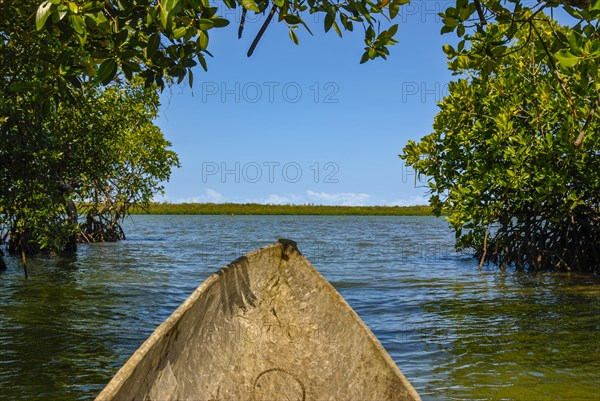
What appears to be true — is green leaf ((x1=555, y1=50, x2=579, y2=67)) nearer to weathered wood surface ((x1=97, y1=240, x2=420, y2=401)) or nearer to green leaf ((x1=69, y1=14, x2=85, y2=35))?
weathered wood surface ((x1=97, y1=240, x2=420, y2=401))

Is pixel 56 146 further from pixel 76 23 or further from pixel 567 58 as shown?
pixel 567 58

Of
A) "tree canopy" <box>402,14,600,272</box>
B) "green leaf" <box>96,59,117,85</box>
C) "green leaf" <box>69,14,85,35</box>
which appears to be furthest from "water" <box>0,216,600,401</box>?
"green leaf" <box>69,14,85,35</box>

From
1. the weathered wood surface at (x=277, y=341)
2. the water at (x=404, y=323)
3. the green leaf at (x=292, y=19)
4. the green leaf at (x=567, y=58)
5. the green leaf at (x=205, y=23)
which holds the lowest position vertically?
the water at (x=404, y=323)

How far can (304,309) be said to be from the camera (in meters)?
4.84

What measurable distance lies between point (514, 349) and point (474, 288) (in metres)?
6.14

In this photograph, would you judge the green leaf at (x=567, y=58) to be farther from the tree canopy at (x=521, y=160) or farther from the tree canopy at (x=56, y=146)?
the tree canopy at (x=521, y=160)

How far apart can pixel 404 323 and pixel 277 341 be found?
608cm

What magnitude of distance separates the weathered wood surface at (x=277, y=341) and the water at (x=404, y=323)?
2.21 meters

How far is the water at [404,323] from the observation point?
6957mm

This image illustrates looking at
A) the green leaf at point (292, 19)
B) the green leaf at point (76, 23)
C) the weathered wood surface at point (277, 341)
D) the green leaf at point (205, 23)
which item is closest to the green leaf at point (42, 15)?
the green leaf at point (76, 23)

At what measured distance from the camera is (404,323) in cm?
1046

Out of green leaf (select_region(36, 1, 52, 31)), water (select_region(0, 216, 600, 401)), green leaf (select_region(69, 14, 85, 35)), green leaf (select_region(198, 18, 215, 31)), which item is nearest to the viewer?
green leaf (select_region(36, 1, 52, 31))

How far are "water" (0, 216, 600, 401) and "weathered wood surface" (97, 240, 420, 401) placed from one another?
2206 millimetres

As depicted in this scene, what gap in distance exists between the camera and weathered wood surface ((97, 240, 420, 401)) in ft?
14.4
